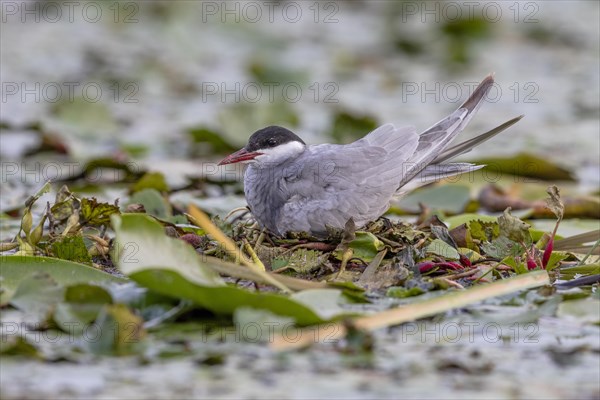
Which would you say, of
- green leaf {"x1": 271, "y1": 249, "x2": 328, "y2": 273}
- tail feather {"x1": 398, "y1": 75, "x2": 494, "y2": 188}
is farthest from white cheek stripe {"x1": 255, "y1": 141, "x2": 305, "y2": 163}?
green leaf {"x1": 271, "y1": 249, "x2": 328, "y2": 273}

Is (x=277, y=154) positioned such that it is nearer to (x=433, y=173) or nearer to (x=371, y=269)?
(x=433, y=173)

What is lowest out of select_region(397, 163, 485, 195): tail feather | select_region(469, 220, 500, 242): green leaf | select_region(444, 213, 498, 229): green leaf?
select_region(469, 220, 500, 242): green leaf

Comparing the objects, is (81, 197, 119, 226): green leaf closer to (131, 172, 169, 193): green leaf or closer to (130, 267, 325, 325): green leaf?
(130, 267, 325, 325): green leaf

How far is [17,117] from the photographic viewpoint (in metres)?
11.4

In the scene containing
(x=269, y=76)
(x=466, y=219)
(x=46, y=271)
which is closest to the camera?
(x=46, y=271)

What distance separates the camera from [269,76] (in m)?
13.4

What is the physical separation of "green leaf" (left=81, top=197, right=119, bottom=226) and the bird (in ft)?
2.62

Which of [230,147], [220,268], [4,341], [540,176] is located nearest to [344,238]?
[220,268]

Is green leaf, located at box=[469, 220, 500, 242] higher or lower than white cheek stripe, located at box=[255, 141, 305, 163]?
lower

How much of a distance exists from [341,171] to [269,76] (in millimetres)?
7575

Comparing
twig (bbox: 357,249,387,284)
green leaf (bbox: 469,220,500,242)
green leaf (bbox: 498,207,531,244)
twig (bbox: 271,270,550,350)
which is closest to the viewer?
twig (bbox: 271,270,550,350)

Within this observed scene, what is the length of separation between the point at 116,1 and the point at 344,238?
11.7 metres

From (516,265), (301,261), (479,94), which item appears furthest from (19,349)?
(479,94)

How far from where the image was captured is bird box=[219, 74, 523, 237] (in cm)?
587
